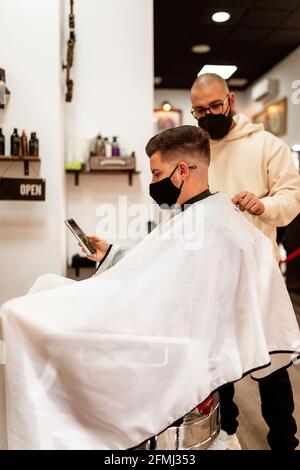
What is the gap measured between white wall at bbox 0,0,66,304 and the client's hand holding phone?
115 cm

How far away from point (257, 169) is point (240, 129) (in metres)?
0.22

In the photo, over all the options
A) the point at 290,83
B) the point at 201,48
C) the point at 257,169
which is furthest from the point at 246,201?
the point at 290,83

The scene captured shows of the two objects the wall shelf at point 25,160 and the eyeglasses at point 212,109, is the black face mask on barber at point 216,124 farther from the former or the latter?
the wall shelf at point 25,160

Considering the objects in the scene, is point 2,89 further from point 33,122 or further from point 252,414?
point 252,414

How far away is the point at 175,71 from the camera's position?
6.24 meters

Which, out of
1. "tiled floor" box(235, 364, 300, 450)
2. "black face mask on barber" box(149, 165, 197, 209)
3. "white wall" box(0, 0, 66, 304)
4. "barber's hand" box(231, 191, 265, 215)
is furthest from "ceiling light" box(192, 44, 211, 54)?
"black face mask on barber" box(149, 165, 197, 209)

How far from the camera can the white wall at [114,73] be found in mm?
3211

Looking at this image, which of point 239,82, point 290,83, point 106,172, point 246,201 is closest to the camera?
point 246,201

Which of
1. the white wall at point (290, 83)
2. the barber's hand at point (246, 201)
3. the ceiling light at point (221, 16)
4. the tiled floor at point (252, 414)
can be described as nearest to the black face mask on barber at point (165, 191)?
the barber's hand at point (246, 201)

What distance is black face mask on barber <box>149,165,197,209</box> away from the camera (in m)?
1.57

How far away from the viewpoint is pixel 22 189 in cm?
285

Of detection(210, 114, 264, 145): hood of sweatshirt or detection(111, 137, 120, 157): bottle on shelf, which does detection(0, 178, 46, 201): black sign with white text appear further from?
detection(210, 114, 264, 145): hood of sweatshirt
